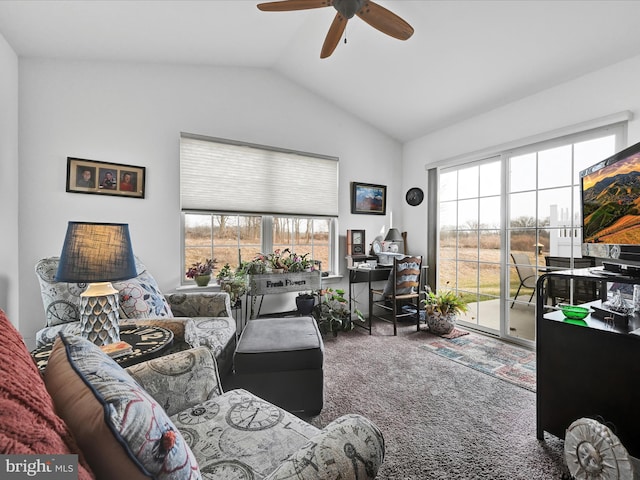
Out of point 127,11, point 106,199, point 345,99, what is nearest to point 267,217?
point 106,199

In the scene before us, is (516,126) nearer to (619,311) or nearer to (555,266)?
(555,266)

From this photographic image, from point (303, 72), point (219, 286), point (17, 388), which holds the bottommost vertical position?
point (219, 286)

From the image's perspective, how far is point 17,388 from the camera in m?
0.49

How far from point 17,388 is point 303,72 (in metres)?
3.58

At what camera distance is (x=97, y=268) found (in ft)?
4.23

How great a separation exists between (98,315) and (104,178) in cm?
180

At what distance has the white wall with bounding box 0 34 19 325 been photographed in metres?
2.08

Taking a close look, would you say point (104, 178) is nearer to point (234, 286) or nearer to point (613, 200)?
point (234, 286)

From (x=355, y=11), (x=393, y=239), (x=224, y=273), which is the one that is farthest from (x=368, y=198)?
(x=355, y=11)

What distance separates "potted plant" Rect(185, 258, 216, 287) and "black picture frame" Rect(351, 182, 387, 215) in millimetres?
1946

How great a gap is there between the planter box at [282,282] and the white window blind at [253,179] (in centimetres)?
78

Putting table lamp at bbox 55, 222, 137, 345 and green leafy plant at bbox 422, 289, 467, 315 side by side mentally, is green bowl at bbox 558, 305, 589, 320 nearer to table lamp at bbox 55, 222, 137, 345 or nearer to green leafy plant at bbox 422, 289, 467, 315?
green leafy plant at bbox 422, 289, 467, 315

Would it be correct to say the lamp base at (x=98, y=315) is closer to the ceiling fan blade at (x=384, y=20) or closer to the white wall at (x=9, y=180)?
the white wall at (x=9, y=180)

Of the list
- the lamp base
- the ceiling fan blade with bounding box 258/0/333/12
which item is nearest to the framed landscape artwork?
the lamp base
